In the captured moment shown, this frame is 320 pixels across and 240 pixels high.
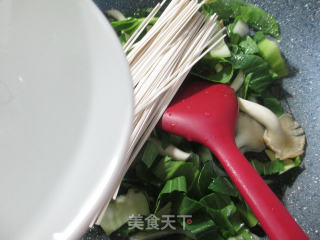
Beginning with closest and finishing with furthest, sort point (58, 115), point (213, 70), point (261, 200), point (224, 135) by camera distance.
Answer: point (58, 115) → point (261, 200) → point (224, 135) → point (213, 70)

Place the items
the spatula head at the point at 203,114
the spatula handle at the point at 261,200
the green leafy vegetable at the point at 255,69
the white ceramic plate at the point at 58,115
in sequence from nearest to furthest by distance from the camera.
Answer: the white ceramic plate at the point at 58,115, the spatula handle at the point at 261,200, the spatula head at the point at 203,114, the green leafy vegetable at the point at 255,69

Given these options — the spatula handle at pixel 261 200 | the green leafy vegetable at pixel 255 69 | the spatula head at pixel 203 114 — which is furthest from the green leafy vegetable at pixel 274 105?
the spatula handle at pixel 261 200

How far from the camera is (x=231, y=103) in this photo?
3.12ft

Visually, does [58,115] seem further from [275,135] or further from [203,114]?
[275,135]

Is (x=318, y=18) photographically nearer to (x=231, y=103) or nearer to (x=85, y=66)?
(x=231, y=103)

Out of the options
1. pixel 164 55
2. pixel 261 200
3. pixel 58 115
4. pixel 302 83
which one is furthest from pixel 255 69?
pixel 58 115

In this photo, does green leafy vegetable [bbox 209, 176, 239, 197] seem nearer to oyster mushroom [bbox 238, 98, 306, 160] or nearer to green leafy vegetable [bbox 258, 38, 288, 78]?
oyster mushroom [bbox 238, 98, 306, 160]

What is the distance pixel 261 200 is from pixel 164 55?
1.41 feet

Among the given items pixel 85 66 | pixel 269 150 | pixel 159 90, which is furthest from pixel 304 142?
pixel 85 66

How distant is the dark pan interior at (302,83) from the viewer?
3.25 ft

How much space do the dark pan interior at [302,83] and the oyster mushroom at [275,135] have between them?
4 cm

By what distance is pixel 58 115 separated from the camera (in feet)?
1.77

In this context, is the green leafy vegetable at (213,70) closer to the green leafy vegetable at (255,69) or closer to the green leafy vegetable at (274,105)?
the green leafy vegetable at (255,69)

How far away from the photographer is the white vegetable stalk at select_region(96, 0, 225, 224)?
86 centimetres
